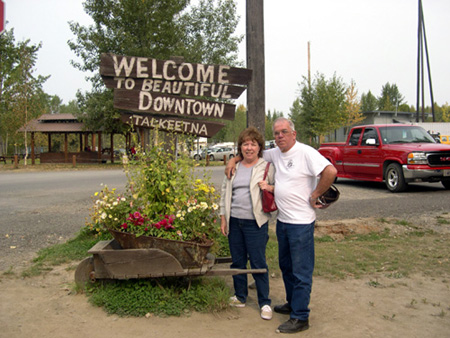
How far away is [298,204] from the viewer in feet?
12.2

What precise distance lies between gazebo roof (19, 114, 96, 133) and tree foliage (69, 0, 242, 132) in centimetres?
543

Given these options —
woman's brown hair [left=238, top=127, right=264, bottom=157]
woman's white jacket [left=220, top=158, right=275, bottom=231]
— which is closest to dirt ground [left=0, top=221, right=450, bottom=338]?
woman's white jacket [left=220, top=158, right=275, bottom=231]

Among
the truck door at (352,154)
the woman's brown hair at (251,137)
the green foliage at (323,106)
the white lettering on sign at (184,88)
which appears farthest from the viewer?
the green foliage at (323,106)

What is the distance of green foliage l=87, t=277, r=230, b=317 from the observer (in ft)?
13.1

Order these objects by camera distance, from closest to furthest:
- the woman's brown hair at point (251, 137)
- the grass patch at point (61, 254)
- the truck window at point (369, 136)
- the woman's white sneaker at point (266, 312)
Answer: the woman's white sneaker at point (266, 312) < the woman's brown hair at point (251, 137) < the grass patch at point (61, 254) < the truck window at point (369, 136)

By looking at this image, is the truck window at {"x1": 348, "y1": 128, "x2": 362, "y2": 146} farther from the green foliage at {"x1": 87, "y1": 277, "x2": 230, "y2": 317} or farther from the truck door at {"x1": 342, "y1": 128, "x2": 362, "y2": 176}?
the green foliage at {"x1": 87, "y1": 277, "x2": 230, "y2": 317}

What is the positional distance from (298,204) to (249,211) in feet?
1.56

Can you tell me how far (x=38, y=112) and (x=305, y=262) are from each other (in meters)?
37.3

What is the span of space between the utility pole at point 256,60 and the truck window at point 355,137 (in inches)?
334

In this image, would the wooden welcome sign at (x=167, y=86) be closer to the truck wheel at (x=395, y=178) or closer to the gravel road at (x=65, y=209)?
the gravel road at (x=65, y=209)

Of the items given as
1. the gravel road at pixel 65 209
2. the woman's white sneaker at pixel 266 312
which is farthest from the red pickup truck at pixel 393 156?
the woman's white sneaker at pixel 266 312

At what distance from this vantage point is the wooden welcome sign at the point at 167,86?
235 inches

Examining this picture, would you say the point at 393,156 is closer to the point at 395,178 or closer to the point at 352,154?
the point at 395,178

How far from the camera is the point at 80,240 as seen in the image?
655cm
